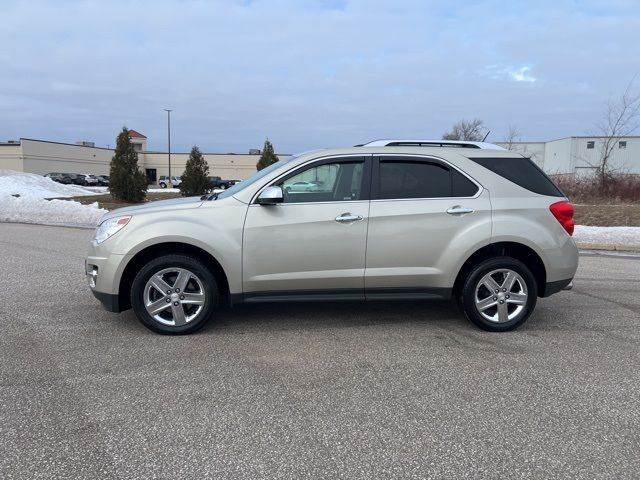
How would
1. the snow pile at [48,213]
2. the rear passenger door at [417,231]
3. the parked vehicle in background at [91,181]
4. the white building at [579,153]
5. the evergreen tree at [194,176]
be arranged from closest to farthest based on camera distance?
1. the rear passenger door at [417,231]
2. the snow pile at [48,213]
3. the evergreen tree at [194,176]
4. the white building at [579,153]
5. the parked vehicle in background at [91,181]

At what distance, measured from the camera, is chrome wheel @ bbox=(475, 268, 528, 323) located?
17.2 ft

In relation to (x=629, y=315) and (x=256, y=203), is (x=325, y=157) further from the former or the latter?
(x=629, y=315)

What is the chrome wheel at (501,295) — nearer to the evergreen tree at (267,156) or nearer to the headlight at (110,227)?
the headlight at (110,227)

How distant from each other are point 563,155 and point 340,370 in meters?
68.2

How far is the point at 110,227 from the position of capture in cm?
499

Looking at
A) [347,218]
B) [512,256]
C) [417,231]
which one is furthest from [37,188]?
[512,256]

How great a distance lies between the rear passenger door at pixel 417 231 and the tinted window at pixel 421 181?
10 millimetres

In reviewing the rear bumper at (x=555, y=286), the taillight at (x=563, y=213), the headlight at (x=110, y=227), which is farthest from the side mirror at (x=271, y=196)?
the rear bumper at (x=555, y=286)

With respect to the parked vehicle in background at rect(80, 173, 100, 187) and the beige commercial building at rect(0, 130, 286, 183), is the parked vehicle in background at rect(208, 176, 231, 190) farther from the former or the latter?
the parked vehicle in background at rect(80, 173, 100, 187)

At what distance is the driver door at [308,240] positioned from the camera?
4961 mm

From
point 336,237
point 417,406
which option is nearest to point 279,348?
point 336,237

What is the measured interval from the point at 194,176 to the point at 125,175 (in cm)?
313

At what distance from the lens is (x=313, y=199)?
201 inches

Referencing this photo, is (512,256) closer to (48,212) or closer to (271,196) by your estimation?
(271,196)
